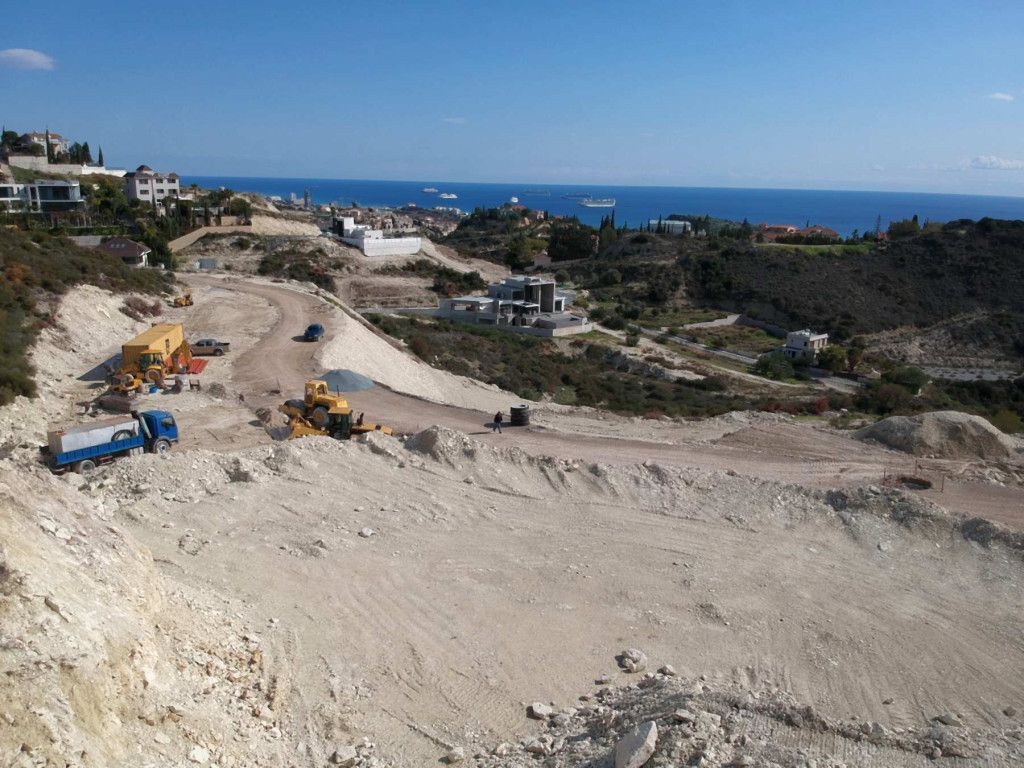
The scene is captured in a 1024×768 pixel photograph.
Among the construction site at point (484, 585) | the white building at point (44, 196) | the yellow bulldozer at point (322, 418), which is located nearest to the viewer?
the construction site at point (484, 585)

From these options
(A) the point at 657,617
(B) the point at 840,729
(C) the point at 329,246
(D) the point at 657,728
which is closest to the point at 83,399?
(A) the point at 657,617

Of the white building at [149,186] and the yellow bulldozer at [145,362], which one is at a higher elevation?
the white building at [149,186]

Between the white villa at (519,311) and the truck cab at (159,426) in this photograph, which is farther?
the white villa at (519,311)

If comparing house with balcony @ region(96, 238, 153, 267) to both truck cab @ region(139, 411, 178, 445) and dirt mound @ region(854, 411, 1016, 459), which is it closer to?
truck cab @ region(139, 411, 178, 445)

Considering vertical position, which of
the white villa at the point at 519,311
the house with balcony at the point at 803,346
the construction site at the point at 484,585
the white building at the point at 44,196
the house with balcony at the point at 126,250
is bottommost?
the house with balcony at the point at 803,346

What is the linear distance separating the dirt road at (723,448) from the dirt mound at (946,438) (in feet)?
2.03

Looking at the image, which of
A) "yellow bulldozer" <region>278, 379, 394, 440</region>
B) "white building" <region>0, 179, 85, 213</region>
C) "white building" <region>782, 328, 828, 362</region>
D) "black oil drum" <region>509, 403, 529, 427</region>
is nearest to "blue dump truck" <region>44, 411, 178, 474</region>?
"yellow bulldozer" <region>278, 379, 394, 440</region>

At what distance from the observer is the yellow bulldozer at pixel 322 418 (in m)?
21.6

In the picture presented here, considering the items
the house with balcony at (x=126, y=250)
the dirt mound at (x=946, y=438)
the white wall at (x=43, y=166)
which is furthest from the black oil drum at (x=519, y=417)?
the white wall at (x=43, y=166)

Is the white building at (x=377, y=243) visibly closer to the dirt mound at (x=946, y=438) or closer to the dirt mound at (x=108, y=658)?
the dirt mound at (x=946, y=438)

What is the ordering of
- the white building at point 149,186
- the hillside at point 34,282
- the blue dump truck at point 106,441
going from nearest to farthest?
the blue dump truck at point 106,441, the hillside at point 34,282, the white building at point 149,186

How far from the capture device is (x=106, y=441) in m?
18.7

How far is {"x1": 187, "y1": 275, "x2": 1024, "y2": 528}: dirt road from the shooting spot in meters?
19.9

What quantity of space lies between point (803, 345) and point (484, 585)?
4954 cm
